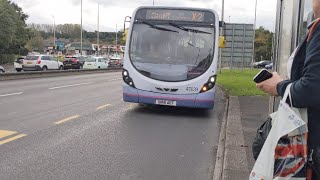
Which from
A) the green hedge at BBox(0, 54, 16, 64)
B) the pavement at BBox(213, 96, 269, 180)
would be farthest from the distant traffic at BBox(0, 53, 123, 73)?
the pavement at BBox(213, 96, 269, 180)

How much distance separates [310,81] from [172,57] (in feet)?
30.5

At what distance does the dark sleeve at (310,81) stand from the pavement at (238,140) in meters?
3.04

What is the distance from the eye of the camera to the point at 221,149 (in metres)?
7.43

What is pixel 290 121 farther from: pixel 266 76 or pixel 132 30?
pixel 132 30

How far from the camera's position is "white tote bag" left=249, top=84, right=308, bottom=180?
2.49 meters

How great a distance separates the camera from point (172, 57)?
11680mm

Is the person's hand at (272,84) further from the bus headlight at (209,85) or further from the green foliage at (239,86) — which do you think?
the green foliage at (239,86)

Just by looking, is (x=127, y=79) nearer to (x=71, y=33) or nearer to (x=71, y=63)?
(x=71, y=63)

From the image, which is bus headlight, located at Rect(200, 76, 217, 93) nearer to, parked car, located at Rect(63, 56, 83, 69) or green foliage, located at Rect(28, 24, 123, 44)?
parked car, located at Rect(63, 56, 83, 69)

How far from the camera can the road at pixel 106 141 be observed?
5.95m

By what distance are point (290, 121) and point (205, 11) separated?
9.70 metres

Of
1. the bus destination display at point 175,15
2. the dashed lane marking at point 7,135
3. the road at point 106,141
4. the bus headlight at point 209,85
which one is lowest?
the road at point 106,141

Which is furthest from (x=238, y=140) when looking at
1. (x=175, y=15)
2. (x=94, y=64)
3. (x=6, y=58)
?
(x=6, y=58)

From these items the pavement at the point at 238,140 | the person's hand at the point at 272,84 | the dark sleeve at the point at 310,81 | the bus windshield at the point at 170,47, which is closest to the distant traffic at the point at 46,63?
the bus windshield at the point at 170,47
